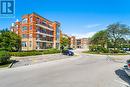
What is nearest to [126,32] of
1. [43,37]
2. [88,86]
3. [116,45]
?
[116,45]

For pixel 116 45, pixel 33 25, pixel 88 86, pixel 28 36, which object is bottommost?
pixel 88 86

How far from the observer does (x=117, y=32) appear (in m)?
56.0

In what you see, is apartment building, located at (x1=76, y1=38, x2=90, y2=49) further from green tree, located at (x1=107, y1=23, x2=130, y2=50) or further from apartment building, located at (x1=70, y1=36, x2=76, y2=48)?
green tree, located at (x1=107, y1=23, x2=130, y2=50)

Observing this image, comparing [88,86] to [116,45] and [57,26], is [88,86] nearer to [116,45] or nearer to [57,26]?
[116,45]

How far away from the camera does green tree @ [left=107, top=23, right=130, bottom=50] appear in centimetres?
5524

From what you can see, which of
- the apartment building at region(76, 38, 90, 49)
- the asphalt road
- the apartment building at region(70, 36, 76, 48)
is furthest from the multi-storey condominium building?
the apartment building at region(76, 38, 90, 49)

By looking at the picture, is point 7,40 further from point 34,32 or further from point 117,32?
point 117,32

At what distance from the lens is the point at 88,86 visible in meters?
8.82

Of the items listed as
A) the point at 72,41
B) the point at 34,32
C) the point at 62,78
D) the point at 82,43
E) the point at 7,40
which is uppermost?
the point at 72,41

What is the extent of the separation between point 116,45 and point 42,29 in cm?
3073

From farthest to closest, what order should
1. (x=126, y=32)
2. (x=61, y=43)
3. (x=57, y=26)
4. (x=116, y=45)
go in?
(x=61, y=43)
(x=57, y=26)
(x=116, y=45)
(x=126, y=32)

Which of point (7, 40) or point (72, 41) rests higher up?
point (72, 41)

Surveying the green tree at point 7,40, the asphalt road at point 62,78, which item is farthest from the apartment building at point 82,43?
the asphalt road at point 62,78

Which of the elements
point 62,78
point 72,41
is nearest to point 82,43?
point 72,41
